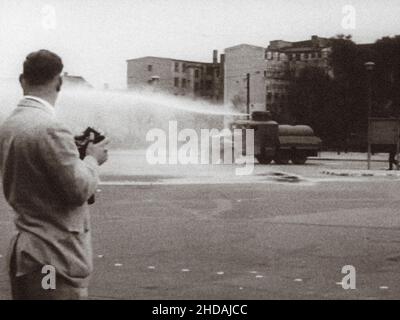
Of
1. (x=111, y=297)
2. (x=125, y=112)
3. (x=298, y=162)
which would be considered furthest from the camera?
(x=125, y=112)

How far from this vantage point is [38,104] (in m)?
3.56

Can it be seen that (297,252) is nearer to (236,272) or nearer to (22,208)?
(236,272)

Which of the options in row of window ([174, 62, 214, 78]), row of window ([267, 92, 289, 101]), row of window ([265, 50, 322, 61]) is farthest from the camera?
row of window ([265, 50, 322, 61])

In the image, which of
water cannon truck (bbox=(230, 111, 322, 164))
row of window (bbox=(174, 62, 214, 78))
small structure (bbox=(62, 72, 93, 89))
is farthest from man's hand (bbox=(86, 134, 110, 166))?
row of window (bbox=(174, 62, 214, 78))

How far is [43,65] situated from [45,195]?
53cm

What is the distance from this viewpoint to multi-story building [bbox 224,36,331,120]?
276 feet

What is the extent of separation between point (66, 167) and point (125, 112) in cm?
4953

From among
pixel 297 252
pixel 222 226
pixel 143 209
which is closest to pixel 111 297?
pixel 297 252

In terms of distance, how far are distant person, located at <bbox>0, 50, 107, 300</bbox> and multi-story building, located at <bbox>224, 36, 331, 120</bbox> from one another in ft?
242

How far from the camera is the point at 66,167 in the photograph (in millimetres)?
3408

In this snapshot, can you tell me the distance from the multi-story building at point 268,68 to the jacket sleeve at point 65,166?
73.8 m

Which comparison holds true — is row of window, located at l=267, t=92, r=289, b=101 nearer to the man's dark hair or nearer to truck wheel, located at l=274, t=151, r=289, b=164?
truck wheel, located at l=274, t=151, r=289, b=164

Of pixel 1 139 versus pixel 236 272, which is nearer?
pixel 1 139

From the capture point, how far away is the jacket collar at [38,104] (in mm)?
3547
